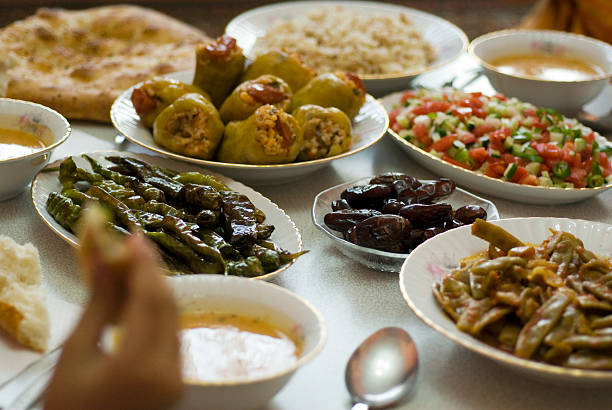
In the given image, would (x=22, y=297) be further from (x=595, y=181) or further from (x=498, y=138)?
(x=595, y=181)

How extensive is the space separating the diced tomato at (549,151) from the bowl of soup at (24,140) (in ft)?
4.04

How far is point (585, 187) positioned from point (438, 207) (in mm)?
563

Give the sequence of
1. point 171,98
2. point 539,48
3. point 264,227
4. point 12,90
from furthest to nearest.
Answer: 1. point 539,48
2. point 12,90
3. point 171,98
4. point 264,227

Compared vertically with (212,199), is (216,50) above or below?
above

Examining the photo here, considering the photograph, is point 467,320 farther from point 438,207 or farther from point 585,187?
point 585,187

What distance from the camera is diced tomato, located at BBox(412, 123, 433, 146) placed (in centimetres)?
195

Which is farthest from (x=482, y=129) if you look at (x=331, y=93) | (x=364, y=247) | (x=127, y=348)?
(x=127, y=348)

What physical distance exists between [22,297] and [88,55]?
1.56 m

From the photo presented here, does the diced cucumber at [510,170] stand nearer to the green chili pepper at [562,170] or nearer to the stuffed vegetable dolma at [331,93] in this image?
the green chili pepper at [562,170]

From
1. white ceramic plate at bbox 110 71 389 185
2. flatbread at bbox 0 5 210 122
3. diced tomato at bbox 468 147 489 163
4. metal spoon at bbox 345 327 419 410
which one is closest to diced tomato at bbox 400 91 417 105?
white ceramic plate at bbox 110 71 389 185

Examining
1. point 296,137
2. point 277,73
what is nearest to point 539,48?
point 277,73

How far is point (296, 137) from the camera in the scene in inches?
67.4

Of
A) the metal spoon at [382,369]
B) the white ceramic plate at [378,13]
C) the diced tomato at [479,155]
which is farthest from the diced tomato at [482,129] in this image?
the metal spoon at [382,369]

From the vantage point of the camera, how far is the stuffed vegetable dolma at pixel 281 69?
1.97 metres
